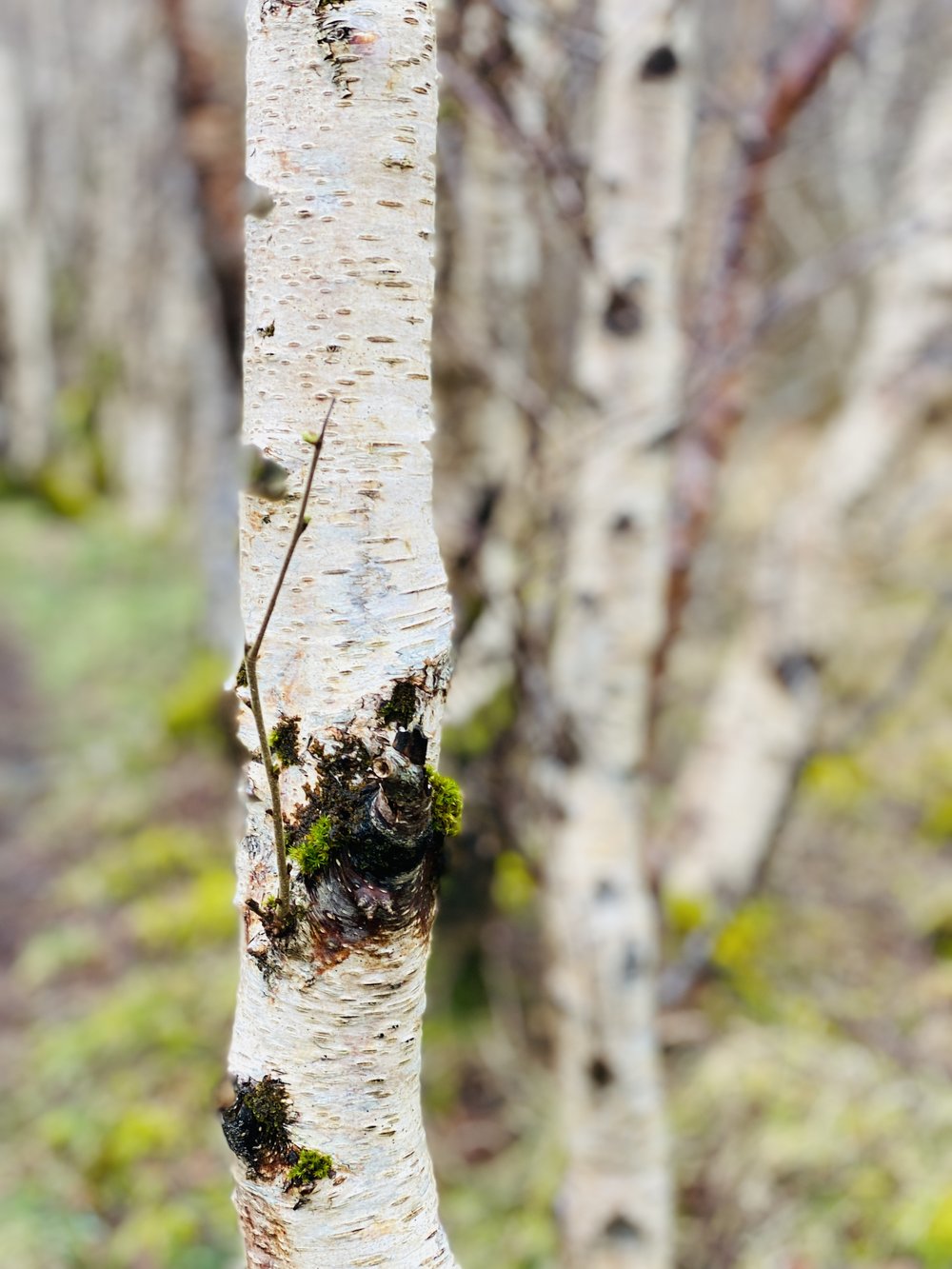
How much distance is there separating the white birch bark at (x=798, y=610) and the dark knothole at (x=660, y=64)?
203cm

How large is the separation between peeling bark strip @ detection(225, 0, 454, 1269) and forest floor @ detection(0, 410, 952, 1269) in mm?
1756

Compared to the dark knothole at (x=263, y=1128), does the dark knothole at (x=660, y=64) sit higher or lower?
higher

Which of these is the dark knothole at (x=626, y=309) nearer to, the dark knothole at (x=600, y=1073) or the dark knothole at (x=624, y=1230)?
the dark knothole at (x=600, y=1073)

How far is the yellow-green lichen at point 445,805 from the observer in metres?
1.06

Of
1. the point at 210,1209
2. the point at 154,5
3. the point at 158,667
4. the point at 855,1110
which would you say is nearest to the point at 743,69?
the point at 154,5

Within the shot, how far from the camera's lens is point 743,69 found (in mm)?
4633

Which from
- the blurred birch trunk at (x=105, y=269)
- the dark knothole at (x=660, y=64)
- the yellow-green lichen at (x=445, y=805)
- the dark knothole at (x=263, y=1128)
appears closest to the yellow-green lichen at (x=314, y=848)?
the yellow-green lichen at (x=445, y=805)

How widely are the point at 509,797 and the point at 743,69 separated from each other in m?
3.54

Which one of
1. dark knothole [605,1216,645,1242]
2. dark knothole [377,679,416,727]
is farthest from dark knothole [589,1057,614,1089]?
dark knothole [377,679,416,727]

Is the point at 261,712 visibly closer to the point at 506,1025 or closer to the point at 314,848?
the point at 314,848

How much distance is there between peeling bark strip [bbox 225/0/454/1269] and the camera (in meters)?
1.01

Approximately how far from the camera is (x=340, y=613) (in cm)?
105

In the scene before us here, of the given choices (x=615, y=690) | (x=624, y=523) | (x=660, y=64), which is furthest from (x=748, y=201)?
(x=615, y=690)

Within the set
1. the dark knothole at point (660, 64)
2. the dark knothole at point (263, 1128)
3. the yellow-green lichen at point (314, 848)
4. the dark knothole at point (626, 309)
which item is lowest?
the dark knothole at point (263, 1128)
